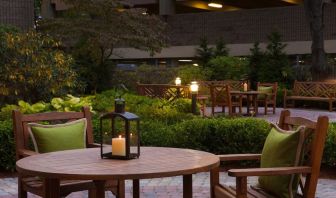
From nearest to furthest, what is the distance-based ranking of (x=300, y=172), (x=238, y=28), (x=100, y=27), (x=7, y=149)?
(x=300, y=172)
(x=7, y=149)
(x=100, y=27)
(x=238, y=28)

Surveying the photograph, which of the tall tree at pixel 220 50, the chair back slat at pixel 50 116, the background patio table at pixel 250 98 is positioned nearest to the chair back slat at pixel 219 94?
the background patio table at pixel 250 98

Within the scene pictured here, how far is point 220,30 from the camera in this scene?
2972 cm

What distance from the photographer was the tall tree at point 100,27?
21.3m

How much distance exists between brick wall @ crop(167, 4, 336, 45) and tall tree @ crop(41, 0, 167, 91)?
719 centimetres

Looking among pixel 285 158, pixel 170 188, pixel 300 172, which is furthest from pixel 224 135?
pixel 300 172

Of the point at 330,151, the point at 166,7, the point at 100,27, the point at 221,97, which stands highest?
the point at 166,7

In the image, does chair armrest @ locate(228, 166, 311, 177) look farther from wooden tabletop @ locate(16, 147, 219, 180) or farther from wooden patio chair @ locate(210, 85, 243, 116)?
wooden patio chair @ locate(210, 85, 243, 116)

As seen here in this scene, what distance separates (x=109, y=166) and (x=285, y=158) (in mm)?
1456

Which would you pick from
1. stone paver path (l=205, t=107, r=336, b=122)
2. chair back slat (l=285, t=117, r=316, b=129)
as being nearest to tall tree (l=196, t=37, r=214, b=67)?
stone paver path (l=205, t=107, r=336, b=122)

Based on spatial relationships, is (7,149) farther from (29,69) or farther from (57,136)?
(29,69)

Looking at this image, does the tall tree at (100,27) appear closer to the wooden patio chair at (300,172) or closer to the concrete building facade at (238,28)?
the concrete building facade at (238,28)

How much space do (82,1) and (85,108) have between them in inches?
615

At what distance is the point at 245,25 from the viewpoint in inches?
1142

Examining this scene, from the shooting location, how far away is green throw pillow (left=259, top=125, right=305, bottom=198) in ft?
16.2
